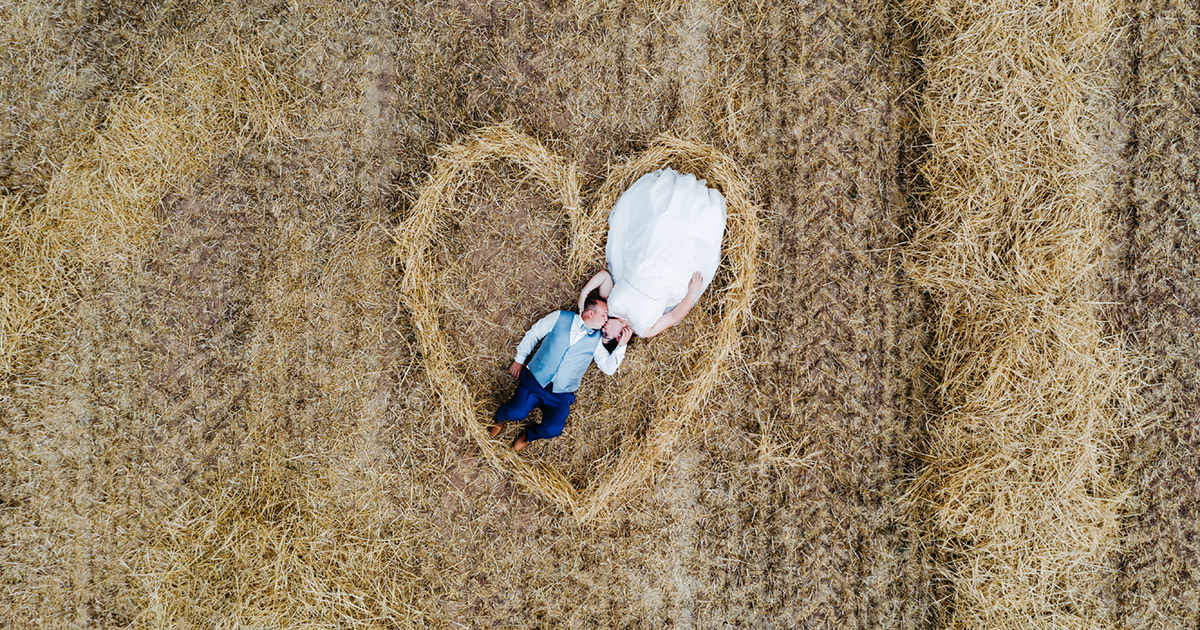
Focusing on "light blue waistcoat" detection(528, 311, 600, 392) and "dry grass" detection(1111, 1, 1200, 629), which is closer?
"light blue waistcoat" detection(528, 311, 600, 392)

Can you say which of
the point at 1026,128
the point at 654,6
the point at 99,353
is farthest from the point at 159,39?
the point at 1026,128

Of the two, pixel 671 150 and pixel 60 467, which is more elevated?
pixel 671 150

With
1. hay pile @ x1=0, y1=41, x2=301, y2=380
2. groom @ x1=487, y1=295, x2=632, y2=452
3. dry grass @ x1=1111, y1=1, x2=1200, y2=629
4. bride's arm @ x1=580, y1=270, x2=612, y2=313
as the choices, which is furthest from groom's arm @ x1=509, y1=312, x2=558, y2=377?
dry grass @ x1=1111, y1=1, x2=1200, y2=629

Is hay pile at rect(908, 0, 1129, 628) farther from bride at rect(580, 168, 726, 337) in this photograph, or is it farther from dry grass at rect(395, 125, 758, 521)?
bride at rect(580, 168, 726, 337)

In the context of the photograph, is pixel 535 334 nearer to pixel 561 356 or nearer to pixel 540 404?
pixel 561 356

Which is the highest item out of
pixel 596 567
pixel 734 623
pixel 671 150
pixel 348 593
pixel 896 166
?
pixel 671 150

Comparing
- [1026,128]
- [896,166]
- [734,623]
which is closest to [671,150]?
[896,166]

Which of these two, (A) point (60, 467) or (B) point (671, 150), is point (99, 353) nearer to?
(A) point (60, 467)
